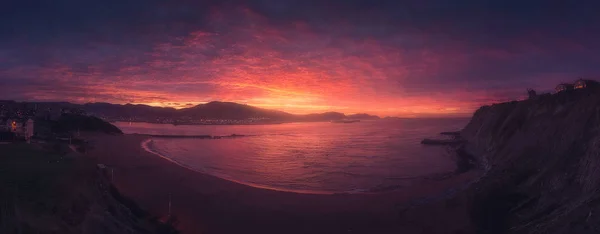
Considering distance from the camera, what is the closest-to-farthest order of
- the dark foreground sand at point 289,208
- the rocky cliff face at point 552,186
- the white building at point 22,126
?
the rocky cliff face at point 552,186, the dark foreground sand at point 289,208, the white building at point 22,126

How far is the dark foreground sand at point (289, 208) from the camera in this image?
16.0 meters

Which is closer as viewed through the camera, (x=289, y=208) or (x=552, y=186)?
(x=552, y=186)

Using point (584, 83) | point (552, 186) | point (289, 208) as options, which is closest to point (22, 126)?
point (289, 208)

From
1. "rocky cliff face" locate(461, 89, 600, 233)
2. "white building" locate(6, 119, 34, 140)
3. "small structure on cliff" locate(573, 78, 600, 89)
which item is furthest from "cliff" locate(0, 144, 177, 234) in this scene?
"small structure on cliff" locate(573, 78, 600, 89)

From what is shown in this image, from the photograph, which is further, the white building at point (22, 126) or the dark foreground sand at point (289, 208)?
the white building at point (22, 126)

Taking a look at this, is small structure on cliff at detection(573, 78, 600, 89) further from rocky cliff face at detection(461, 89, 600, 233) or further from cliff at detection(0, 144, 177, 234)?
cliff at detection(0, 144, 177, 234)

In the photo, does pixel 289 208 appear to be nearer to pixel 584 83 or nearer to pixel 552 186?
pixel 552 186

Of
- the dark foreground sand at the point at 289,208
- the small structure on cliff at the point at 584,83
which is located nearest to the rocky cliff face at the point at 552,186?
the dark foreground sand at the point at 289,208

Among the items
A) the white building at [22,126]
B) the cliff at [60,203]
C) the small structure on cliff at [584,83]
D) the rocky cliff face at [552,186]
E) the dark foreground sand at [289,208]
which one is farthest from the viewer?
the white building at [22,126]

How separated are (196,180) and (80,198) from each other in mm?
14605

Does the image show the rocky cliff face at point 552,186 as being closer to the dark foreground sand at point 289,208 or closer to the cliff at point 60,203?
the dark foreground sand at point 289,208

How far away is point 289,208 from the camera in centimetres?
1906

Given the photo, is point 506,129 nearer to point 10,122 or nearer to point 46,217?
point 46,217

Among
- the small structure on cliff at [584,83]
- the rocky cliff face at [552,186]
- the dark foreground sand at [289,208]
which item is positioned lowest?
the dark foreground sand at [289,208]
